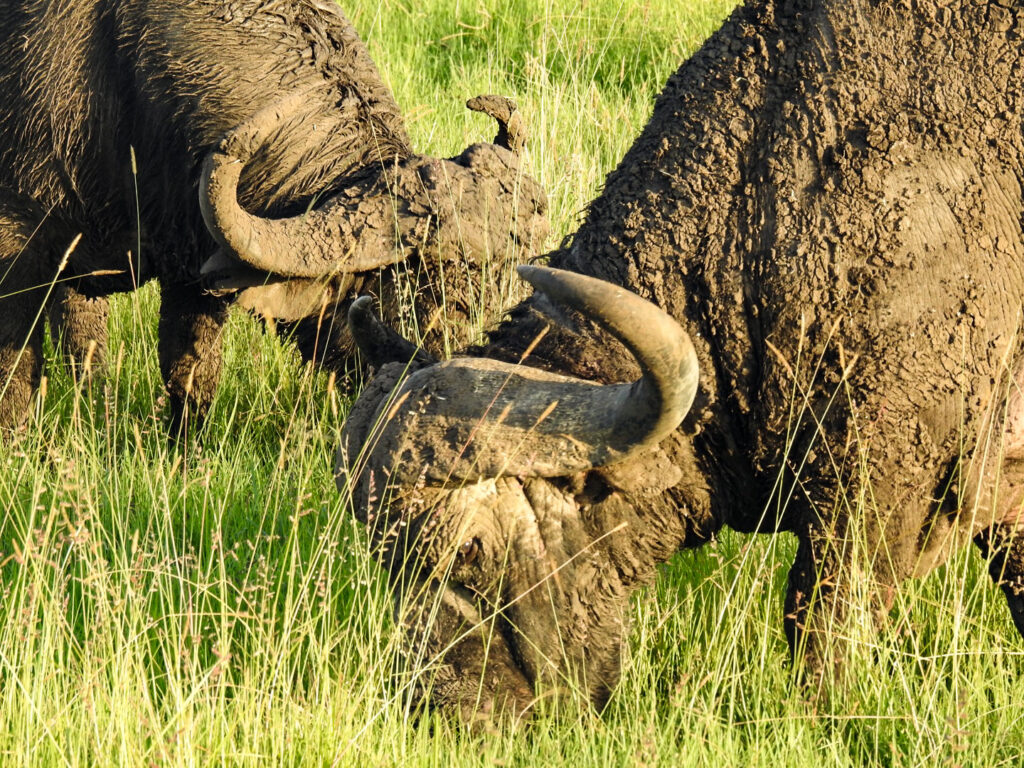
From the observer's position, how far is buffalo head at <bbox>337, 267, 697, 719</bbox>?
11.4 feet

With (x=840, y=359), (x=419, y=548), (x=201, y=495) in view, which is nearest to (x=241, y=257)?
(x=201, y=495)

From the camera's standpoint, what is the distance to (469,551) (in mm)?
3705

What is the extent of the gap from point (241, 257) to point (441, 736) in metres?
2.48

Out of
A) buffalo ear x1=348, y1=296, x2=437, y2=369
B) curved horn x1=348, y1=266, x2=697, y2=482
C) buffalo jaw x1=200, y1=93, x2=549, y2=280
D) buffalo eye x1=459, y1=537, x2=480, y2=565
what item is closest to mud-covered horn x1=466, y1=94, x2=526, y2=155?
buffalo jaw x1=200, y1=93, x2=549, y2=280

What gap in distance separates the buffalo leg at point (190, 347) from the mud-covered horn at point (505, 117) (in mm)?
1720

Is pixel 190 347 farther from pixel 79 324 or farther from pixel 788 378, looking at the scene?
pixel 788 378

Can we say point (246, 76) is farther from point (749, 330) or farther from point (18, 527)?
point (749, 330)

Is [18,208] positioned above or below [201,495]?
above

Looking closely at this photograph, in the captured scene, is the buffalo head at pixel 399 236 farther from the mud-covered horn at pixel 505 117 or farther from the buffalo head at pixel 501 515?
the buffalo head at pixel 501 515

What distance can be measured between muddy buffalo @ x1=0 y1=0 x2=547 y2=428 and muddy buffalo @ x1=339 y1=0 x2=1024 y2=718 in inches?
85.4

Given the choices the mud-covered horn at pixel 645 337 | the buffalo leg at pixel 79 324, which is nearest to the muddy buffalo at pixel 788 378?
the mud-covered horn at pixel 645 337

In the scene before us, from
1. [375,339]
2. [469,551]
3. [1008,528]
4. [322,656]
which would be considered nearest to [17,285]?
[375,339]

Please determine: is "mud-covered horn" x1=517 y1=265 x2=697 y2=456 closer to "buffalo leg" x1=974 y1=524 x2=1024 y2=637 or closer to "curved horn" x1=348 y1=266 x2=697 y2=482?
"curved horn" x1=348 y1=266 x2=697 y2=482

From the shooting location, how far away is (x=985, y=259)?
147 inches
